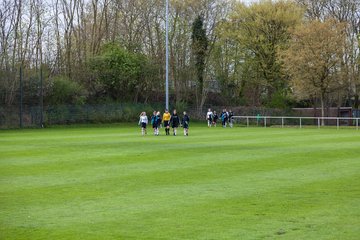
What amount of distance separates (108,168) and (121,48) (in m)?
46.1

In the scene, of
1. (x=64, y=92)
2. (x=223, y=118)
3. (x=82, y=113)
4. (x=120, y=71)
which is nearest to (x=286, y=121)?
(x=223, y=118)

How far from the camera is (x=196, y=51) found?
2667 inches

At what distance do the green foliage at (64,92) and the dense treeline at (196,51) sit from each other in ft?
0.31

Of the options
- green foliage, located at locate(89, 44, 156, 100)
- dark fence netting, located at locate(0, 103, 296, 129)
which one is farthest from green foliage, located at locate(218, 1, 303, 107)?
green foliage, located at locate(89, 44, 156, 100)

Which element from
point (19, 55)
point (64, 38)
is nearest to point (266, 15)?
point (64, 38)

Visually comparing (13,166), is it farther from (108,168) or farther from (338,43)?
(338,43)

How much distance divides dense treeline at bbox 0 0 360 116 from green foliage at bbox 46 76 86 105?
0.31 ft

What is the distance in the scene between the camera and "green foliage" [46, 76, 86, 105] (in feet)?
189

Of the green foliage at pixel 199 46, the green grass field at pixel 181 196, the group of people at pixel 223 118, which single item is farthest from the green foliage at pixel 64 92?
the green grass field at pixel 181 196

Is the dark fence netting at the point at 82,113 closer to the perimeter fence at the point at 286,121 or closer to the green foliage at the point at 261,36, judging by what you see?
the perimeter fence at the point at 286,121

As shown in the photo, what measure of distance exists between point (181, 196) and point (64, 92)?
152 feet

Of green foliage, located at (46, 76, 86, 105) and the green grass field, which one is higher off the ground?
green foliage, located at (46, 76, 86, 105)

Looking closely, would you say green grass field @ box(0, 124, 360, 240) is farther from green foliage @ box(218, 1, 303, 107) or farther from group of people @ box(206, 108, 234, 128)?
green foliage @ box(218, 1, 303, 107)

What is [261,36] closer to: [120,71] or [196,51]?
[196,51]
